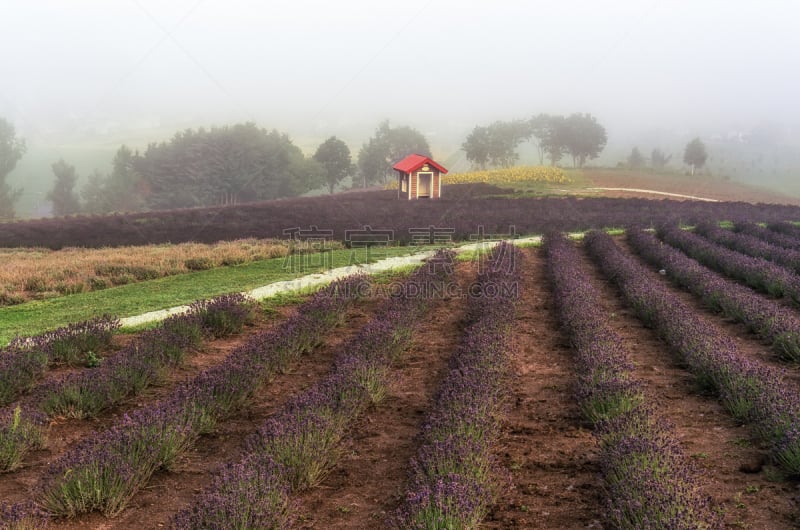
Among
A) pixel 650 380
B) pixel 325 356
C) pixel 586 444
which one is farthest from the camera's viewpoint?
pixel 325 356

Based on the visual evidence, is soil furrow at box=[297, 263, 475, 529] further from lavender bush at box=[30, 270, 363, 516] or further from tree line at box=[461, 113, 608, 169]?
tree line at box=[461, 113, 608, 169]

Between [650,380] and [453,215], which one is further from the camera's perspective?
[453,215]

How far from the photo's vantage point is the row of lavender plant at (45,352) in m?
6.04

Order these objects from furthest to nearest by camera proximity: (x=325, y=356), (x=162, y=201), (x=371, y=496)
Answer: (x=162, y=201), (x=325, y=356), (x=371, y=496)

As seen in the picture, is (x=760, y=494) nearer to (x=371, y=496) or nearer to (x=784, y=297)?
(x=371, y=496)

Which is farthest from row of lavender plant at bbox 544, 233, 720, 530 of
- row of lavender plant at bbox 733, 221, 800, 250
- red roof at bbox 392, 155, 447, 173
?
red roof at bbox 392, 155, 447, 173

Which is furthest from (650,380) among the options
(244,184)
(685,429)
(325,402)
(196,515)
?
(244,184)

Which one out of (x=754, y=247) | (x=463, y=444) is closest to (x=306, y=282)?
(x=463, y=444)

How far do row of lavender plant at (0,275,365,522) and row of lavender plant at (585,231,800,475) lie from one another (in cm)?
427

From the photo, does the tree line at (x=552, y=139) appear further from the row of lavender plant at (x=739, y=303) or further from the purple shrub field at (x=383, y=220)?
the row of lavender plant at (x=739, y=303)

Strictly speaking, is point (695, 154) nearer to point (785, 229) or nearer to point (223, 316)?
point (785, 229)

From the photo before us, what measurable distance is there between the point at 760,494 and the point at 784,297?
747 cm

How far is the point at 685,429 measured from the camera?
196 inches

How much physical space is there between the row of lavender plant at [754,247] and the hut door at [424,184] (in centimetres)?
2130
